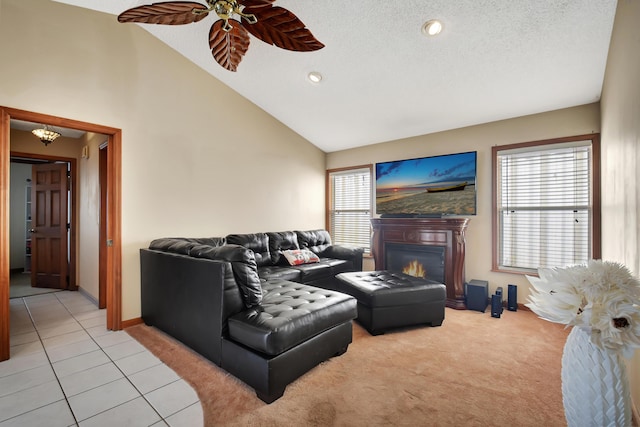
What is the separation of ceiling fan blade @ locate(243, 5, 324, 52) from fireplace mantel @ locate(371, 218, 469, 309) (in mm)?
2918

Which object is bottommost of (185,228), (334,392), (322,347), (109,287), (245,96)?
(334,392)

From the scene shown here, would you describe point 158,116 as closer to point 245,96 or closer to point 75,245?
point 245,96

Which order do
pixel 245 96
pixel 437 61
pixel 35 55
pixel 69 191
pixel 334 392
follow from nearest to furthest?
pixel 334 392, pixel 35 55, pixel 437 61, pixel 245 96, pixel 69 191

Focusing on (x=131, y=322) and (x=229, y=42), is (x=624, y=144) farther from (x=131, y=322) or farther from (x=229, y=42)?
(x=131, y=322)

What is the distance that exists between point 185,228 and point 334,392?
2685 millimetres

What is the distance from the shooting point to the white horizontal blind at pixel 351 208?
17.6 ft

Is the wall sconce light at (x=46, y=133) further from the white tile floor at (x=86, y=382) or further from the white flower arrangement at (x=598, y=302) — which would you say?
the white flower arrangement at (x=598, y=302)

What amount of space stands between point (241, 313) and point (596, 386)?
1.94 m

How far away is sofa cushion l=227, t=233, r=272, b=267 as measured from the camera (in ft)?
13.0

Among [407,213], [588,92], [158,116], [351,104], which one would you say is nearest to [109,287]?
[158,116]

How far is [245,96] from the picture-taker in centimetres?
434

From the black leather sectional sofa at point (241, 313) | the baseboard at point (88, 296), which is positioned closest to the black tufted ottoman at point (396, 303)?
the black leather sectional sofa at point (241, 313)

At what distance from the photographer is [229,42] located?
221 centimetres

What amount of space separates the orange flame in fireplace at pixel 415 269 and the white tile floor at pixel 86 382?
3299 millimetres
